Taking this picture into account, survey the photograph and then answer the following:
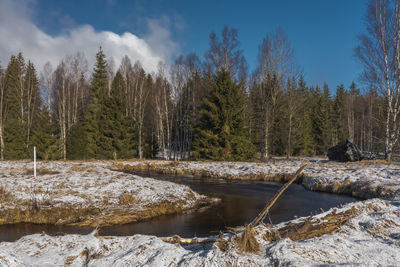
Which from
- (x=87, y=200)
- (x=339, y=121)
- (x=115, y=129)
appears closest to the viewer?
(x=87, y=200)

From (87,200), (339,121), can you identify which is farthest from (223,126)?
(339,121)

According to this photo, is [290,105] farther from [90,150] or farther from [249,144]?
[90,150]

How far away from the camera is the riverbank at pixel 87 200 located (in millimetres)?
7254

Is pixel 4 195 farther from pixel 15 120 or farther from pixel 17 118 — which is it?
pixel 17 118

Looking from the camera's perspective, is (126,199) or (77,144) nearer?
(126,199)

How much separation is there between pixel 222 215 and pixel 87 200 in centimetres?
447

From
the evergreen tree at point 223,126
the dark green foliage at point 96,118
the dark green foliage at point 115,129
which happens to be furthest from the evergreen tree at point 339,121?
the dark green foliage at point 96,118

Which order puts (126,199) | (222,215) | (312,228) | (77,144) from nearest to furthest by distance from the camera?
(312,228), (222,215), (126,199), (77,144)

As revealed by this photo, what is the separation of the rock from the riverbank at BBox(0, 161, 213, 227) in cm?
1593

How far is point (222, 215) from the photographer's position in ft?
26.9

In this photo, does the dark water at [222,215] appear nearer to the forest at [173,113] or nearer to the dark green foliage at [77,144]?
the forest at [173,113]

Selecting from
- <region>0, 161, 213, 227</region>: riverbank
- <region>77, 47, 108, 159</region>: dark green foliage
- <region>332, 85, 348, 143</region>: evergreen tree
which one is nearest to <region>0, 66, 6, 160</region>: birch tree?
<region>77, 47, 108, 159</region>: dark green foliage

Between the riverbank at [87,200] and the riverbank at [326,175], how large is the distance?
5118 millimetres

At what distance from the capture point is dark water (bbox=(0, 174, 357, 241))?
6.50 m
